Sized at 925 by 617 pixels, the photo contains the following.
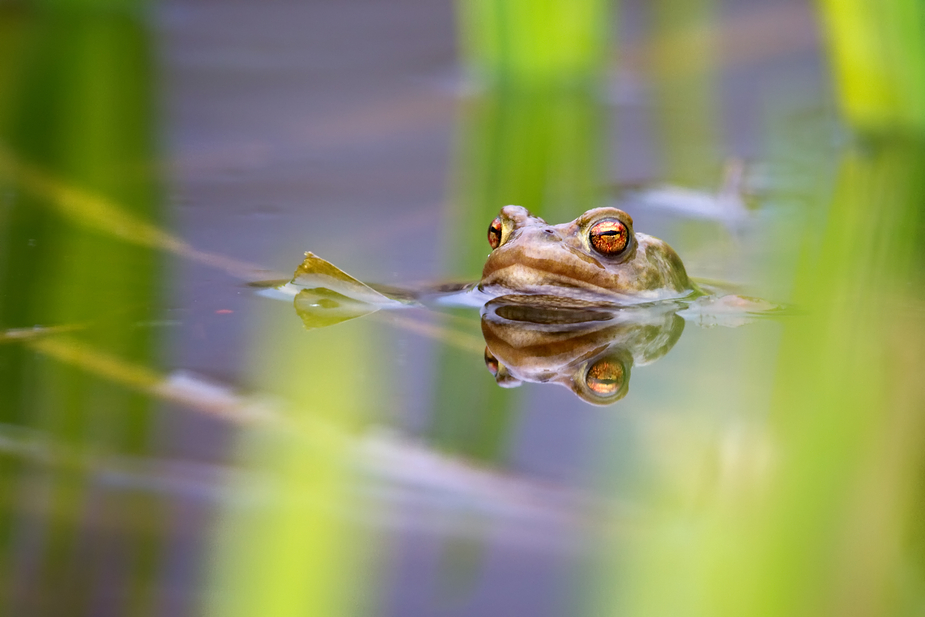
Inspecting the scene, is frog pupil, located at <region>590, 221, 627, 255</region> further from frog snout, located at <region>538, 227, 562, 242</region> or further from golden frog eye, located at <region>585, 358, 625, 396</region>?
golden frog eye, located at <region>585, 358, 625, 396</region>

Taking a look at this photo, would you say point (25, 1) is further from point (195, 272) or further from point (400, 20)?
point (195, 272)

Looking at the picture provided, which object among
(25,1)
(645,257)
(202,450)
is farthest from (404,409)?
(25,1)

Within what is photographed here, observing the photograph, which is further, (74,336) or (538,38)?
(538,38)

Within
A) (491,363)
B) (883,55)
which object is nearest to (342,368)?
(491,363)

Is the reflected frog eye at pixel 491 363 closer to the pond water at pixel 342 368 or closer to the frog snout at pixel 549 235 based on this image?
the pond water at pixel 342 368

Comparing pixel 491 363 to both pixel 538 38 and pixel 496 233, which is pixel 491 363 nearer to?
pixel 496 233

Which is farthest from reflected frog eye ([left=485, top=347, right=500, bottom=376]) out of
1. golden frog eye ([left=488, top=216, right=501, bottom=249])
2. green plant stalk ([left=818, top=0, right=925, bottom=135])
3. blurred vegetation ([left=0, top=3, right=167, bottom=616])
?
green plant stalk ([left=818, top=0, right=925, bottom=135])

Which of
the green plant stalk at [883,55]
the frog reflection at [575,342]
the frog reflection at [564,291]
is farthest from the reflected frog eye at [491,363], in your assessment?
the green plant stalk at [883,55]
